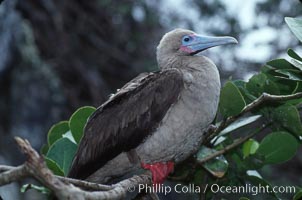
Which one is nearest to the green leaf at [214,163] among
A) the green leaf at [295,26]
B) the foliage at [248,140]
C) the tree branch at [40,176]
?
the foliage at [248,140]

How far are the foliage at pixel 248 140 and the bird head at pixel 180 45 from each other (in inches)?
19.1

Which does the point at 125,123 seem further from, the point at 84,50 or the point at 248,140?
the point at 84,50

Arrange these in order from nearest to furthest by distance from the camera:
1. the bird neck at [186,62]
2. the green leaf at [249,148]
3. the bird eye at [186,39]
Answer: the green leaf at [249,148] → the bird neck at [186,62] → the bird eye at [186,39]

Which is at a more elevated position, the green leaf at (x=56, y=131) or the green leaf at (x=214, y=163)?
the green leaf at (x=56, y=131)

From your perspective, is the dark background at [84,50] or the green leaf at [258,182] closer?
the green leaf at [258,182]

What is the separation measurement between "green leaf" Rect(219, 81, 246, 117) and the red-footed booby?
0.13 m

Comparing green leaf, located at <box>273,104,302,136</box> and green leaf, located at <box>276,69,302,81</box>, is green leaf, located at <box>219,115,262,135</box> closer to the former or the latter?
green leaf, located at <box>273,104,302,136</box>

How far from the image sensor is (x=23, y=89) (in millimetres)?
5656

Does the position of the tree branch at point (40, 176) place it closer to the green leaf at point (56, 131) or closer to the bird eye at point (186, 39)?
the green leaf at point (56, 131)

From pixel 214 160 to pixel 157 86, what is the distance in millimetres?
423

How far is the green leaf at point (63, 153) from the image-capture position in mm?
2611

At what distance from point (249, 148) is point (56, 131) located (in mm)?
862

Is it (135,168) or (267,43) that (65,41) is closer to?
(267,43)

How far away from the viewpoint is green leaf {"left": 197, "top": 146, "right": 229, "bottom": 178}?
2.71 meters
